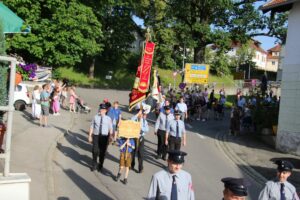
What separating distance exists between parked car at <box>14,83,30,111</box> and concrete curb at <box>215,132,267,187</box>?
10.1 meters

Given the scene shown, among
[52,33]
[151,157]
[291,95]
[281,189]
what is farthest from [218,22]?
[281,189]

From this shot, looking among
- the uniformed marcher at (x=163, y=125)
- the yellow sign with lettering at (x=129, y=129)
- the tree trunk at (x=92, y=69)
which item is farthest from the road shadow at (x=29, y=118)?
the tree trunk at (x=92, y=69)

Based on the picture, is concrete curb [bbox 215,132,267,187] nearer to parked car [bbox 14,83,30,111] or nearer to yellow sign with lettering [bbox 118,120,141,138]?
yellow sign with lettering [bbox 118,120,141,138]

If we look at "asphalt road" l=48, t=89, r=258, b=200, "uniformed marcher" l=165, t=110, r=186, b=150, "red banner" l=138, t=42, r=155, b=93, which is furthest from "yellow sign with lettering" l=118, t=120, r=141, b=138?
"red banner" l=138, t=42, r=155, b=93

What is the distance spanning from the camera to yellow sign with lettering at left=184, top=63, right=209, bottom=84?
3522 centimetres

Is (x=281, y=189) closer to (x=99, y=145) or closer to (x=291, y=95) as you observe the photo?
(x=99, y=145)

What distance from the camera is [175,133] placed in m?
13.6

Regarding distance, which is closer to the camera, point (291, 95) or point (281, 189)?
point (281, 189)

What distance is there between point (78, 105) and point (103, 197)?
15.8 metres

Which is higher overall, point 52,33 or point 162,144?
point 52,33

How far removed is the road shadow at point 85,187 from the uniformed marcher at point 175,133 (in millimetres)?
3230

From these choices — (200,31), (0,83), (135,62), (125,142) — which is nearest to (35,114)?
(125,142)

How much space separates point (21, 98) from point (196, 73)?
16.5m

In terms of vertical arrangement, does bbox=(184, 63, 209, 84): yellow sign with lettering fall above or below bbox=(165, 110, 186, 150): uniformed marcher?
above
